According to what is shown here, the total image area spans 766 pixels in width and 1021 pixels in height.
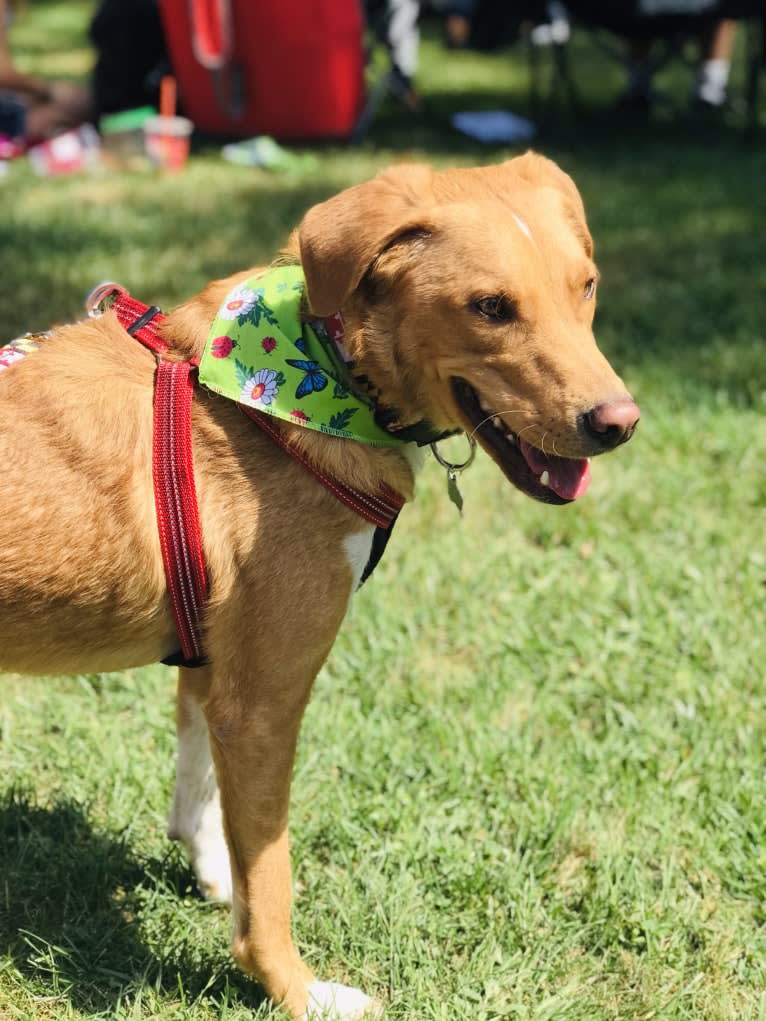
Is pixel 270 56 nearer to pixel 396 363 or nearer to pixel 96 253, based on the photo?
pixel 96 253

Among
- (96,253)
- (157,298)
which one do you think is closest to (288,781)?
(157,298)

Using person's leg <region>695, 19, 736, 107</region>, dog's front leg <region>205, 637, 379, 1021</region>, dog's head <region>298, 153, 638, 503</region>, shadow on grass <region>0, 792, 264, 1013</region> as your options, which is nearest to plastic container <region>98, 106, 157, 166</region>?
person's leg <region>695, 19, 736, 107</region>

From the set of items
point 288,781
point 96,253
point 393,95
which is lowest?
point 393,95

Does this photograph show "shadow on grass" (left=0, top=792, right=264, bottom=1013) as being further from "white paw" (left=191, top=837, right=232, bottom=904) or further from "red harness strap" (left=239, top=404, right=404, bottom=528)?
"red harness strap" (left=239, top=404, right=404, bottom=528)

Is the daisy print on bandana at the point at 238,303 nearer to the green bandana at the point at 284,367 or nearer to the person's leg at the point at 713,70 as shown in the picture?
the green bandana at the point at 284,367

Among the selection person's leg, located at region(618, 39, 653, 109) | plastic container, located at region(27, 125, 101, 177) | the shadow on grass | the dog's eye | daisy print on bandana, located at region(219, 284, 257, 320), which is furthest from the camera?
person's leg, located at region(618, 39, 653, 109)

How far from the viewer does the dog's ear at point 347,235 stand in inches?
94.3

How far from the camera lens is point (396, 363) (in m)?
2.50

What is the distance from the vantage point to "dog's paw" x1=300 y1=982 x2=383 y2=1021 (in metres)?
2.71

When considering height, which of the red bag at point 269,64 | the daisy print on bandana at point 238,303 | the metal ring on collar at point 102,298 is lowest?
the red bag at point 269,64

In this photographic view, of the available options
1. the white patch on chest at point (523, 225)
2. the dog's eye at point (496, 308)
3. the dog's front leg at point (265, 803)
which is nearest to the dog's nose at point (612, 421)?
the dog's eye at point (496, 308)

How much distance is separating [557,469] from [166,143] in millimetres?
8080

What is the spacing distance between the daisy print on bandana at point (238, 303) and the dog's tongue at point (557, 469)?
0.72 m

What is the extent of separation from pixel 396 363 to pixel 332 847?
60.8 inches
